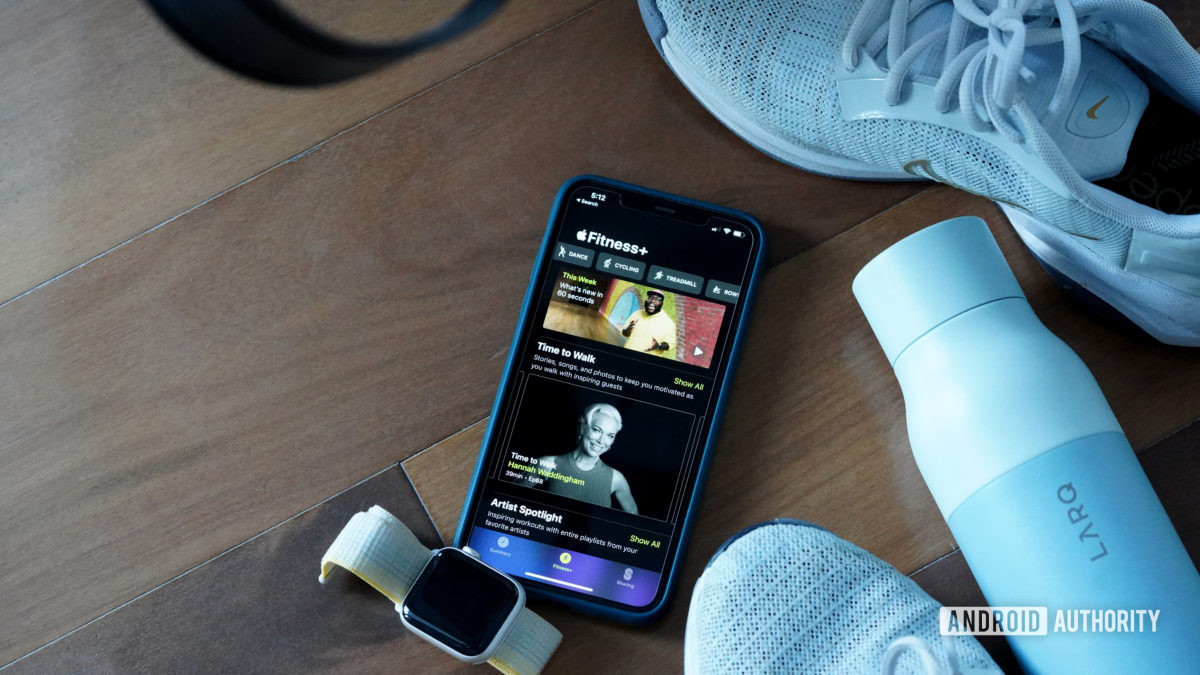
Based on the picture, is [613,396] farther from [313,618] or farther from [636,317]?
[313,618]

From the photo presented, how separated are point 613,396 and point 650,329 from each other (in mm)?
45

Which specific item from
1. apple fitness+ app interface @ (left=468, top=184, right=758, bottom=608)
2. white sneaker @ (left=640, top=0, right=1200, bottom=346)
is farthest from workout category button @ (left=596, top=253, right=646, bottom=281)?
white sneaker @ (left=640, top=0, right=1200, bottom=346)

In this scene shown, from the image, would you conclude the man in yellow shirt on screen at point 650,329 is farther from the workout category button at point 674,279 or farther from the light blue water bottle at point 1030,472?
the light blue water bottle at point 1030,472

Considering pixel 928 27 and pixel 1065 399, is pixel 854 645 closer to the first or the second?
pixel 1065 399

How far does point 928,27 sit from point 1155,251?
0.17 m

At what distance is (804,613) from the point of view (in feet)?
1.52

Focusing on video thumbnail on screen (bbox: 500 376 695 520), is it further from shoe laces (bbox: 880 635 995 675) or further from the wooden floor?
shoe laces (bbox: 880 635 995 675)

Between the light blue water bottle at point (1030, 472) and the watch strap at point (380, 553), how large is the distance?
287 mm

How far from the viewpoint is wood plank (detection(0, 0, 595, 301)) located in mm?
533

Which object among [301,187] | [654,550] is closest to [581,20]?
[301,187]

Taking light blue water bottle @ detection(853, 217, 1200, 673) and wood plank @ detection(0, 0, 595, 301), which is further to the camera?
wood plank @ detection(0, 0, 595, 301)

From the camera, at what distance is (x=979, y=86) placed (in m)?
0.45
